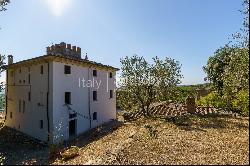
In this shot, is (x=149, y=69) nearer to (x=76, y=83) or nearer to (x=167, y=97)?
(x=167, y=97)

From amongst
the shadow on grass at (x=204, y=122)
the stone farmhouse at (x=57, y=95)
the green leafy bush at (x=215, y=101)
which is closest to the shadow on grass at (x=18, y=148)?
the stone farmhouse at (x=57, y=95)

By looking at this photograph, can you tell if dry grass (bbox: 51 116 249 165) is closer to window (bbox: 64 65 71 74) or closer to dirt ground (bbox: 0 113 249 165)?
dirt ground (bbox: 0 113 249 165)

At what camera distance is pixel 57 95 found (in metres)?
30.1

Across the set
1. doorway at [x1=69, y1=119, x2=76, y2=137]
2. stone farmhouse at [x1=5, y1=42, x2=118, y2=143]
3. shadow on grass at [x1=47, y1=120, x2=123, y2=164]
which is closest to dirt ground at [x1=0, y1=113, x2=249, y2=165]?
shadow on grass at [x1=47, y1=120, x2=123, y2=164]

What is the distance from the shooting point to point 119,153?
52.1 ft

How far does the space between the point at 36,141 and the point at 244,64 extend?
22.8m

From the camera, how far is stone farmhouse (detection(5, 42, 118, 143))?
2997cm

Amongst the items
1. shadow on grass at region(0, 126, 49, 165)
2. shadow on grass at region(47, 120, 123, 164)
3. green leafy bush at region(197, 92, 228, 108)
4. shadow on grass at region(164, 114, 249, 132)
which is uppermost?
green leafy bush at region(197, 92, 228, 108)

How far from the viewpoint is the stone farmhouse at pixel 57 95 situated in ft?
98.3

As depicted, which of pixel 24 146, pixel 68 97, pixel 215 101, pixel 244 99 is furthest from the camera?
pixel 215 101

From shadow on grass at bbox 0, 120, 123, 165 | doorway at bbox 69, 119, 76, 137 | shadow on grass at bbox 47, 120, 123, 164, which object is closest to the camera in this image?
shadow on grass at bbox 47, 120, 123, 164

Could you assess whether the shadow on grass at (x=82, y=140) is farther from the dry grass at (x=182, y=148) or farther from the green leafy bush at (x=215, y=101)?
the green leafy bush at (x=215, y=101)

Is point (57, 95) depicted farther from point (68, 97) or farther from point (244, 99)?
point (244, 99)

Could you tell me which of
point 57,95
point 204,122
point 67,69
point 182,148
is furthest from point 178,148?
point 67,69
